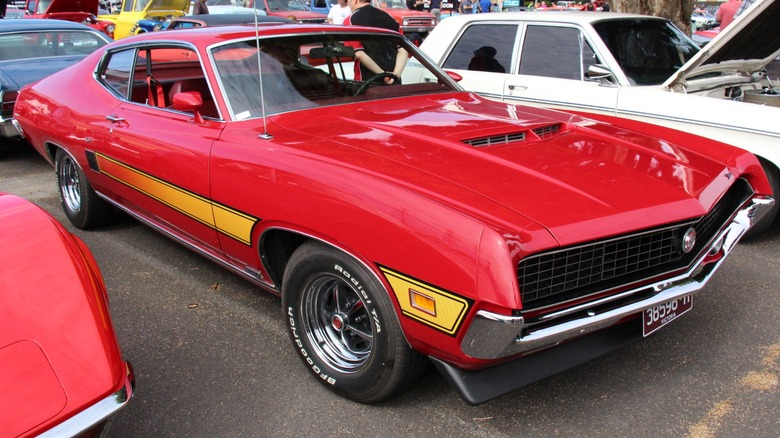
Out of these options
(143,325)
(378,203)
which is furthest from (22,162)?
(378,203)

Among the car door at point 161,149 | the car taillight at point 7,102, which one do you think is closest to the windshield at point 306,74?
the car door at point 161,149

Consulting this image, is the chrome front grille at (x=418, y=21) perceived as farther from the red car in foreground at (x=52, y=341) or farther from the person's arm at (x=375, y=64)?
the red car in foreground at (x=52, y=341)

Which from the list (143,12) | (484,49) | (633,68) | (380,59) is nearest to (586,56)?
(633,68)

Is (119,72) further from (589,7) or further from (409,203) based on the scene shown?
(589,7)

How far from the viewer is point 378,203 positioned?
89.1 inches

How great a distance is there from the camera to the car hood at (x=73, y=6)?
1163cm

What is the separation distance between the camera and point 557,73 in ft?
17.4

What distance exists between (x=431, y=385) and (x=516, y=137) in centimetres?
117

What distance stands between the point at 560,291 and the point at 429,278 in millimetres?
459

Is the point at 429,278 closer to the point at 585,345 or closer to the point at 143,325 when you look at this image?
the point at 585,345

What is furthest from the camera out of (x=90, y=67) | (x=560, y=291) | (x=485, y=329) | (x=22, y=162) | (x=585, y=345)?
(x=22, y=162)

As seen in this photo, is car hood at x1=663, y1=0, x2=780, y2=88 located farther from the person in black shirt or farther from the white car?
the person in black shirt

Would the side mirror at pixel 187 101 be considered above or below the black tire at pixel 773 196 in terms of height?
above

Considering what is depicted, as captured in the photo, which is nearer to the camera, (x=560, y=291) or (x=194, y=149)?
(x=560, y=291)
